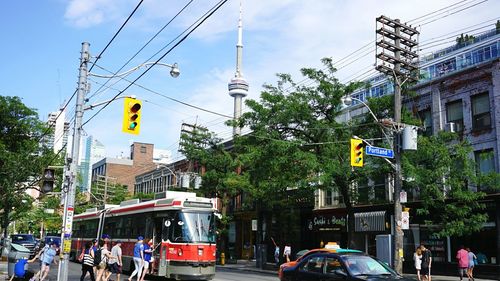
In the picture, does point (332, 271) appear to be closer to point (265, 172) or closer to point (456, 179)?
point (456, 179)

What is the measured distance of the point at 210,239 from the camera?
20484 mm

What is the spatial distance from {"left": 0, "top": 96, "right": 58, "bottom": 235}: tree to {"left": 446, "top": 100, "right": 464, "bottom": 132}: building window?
27.4m

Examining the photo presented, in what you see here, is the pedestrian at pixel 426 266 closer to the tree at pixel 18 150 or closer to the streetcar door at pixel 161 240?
the streetcar door at pixel 161 240

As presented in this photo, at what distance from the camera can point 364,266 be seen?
35.3 feet

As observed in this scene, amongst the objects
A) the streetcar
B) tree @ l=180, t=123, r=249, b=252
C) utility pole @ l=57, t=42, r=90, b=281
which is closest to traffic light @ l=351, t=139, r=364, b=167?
the streetcar

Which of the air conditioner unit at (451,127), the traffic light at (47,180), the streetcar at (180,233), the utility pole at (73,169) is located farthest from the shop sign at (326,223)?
the traffic light at (47,180)

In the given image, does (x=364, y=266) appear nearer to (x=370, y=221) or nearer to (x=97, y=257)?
(x=97, y=257)

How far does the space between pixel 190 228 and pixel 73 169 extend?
5.16 metres

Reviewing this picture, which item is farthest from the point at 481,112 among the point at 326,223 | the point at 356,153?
the point at 326,223

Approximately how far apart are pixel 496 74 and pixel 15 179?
1269 inches

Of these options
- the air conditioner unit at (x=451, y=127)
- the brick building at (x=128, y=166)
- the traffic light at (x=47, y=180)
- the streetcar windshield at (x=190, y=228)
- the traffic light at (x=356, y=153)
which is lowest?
the streetcar windshield at (x=190, y=228)

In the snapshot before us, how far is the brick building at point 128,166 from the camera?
4193 inches

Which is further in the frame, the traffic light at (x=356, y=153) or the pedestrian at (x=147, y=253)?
the traffic light at (x=356, y=153)

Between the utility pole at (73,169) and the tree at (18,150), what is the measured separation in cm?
2063
